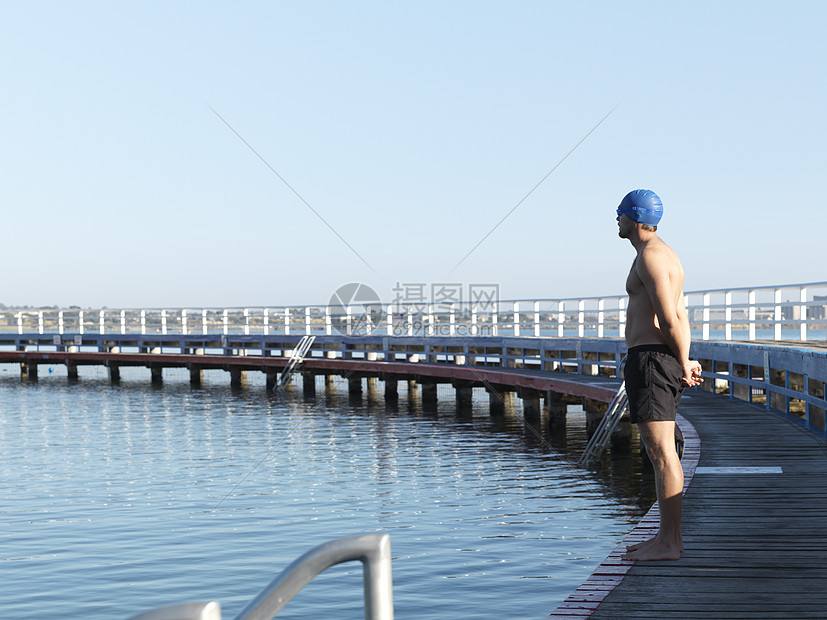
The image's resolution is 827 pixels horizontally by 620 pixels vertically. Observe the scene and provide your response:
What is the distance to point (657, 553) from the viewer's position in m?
5.30

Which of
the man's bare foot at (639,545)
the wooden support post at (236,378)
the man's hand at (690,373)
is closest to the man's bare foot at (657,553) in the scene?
the man's bare foot at (639,545)

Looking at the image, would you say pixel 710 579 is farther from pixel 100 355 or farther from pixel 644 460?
pixel 100 355

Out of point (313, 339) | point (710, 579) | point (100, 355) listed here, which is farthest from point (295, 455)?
point (100, 355)

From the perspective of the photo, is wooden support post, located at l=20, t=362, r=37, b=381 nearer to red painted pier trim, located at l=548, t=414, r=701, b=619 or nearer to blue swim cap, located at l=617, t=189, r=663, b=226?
red painted pier trim, located at l=548, t=414, r=701, b=619

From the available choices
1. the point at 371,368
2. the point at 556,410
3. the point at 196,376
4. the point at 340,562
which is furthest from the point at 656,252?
the point at 196,376

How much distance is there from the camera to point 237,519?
1096cm

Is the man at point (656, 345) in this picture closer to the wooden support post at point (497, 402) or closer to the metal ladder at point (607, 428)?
the metal ladder at point (607, 428)

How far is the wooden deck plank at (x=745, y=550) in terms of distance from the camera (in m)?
4.52

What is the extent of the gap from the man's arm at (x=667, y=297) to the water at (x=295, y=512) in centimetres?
337

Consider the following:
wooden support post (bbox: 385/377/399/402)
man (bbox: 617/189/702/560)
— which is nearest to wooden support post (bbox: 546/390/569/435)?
wooden support post (bbox: 385/377/399/402)

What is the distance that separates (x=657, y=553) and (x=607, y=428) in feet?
31.5

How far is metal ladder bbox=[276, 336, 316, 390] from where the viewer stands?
29375mm

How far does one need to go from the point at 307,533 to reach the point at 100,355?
2920 cm

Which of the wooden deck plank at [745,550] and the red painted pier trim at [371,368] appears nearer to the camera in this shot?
the wooden deck plank at [745,550]
